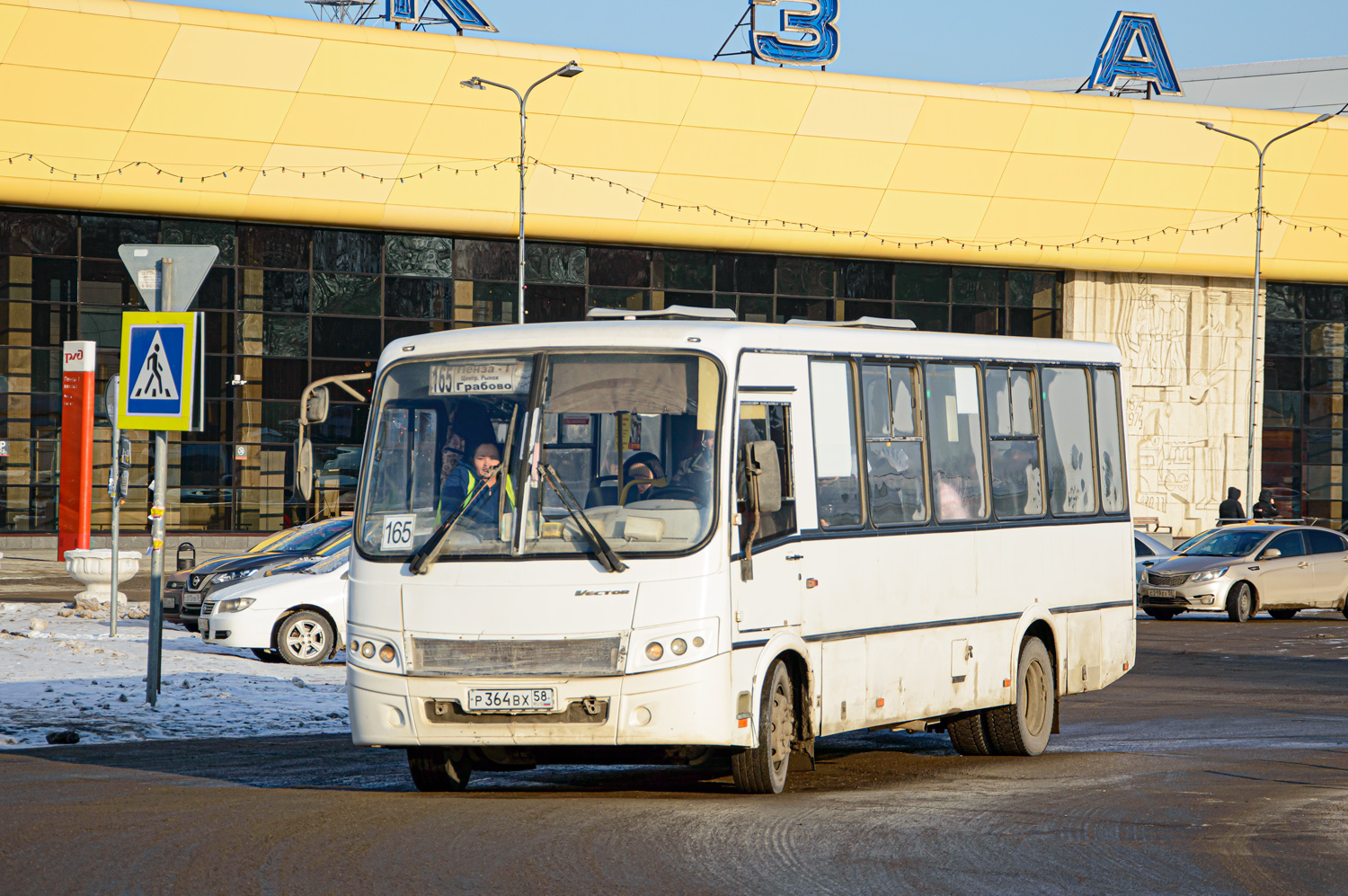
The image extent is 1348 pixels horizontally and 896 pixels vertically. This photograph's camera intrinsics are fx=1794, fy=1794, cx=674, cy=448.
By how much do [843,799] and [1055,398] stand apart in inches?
168

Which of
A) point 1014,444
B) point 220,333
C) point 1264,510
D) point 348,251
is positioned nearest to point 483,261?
point 348,251

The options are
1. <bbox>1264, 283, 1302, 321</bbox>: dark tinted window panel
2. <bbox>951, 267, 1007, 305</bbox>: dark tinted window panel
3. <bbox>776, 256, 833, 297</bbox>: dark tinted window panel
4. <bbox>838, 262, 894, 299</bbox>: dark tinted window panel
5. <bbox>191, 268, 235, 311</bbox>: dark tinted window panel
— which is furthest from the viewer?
<bbox>1264, 283, 1302, 321</bbox>: dark tinted window panel

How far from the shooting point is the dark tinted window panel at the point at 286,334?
39.3 meters

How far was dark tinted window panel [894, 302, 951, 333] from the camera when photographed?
45.1 m

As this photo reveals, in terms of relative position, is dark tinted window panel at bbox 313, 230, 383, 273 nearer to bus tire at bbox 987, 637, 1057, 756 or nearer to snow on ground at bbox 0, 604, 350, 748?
snow on ground at bbox 0, 604, 350, 748

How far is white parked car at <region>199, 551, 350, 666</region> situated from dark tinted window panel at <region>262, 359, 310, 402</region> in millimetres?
21172

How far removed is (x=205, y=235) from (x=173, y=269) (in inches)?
1033

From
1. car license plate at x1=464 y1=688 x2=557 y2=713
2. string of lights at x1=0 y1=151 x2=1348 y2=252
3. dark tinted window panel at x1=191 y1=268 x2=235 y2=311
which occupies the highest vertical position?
string of lights at x1=0 y1=151 x2=1348 y2=252

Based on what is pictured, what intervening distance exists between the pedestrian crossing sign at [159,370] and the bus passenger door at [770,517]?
512 centimetres

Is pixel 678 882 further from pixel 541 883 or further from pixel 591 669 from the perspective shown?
pixel 591 669

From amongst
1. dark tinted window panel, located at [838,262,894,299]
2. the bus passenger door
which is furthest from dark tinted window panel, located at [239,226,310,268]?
the bus passenger door

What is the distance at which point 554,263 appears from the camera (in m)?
41.6

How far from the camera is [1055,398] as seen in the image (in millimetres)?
12695

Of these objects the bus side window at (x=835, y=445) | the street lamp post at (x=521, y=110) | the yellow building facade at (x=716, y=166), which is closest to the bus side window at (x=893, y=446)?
the bus side window at (x=835, y=445)
